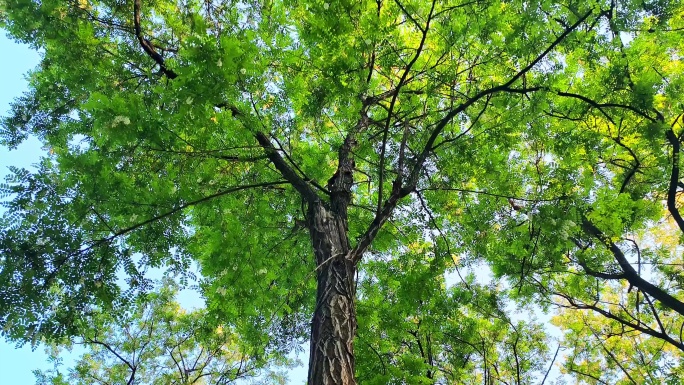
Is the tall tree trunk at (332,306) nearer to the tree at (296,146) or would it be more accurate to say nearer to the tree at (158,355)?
the tree at (296,146)

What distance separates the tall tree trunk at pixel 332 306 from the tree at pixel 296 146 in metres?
0.02

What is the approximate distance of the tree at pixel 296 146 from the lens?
138 inches

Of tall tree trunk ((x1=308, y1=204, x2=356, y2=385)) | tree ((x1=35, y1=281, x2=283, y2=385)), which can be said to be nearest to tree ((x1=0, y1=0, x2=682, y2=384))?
tall tree trunk ((x1=308, y1=204, x2=356, y2=385))

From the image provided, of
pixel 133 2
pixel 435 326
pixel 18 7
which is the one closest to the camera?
pixel 18 7

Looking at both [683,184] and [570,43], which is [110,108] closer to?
[570,43]

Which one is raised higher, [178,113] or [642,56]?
[642,56]

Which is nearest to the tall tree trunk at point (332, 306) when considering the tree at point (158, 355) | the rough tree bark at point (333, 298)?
the rough tree bark at point (333, 298)

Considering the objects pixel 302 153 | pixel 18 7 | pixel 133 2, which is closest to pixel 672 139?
pixel 302 153

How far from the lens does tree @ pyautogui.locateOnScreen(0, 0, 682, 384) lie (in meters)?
3.51

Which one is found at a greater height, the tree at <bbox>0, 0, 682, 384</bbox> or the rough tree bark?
the tree at <bbox>0, 0, 682, 384</bbox>

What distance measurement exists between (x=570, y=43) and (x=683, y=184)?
4.29m

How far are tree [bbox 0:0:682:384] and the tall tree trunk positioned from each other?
0.06 ft

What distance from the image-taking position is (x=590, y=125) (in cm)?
537

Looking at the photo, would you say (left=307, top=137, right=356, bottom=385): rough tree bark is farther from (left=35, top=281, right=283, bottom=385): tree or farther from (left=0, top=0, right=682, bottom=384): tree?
(left=35, top=281, right=283, bottom=385): tree
